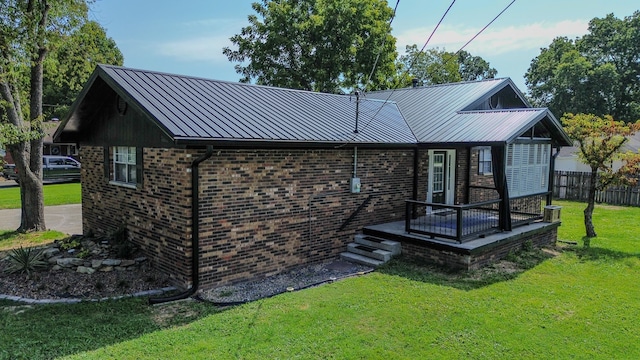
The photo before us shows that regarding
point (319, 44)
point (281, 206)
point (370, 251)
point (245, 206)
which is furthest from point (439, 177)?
point (319, 44)

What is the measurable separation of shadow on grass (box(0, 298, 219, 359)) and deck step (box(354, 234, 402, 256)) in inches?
167

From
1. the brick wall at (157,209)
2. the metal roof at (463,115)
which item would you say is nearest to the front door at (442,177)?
the metal roof at (463,115)

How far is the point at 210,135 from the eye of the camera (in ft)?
24.1

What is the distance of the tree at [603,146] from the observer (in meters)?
11.3

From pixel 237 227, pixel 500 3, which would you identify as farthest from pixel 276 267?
pixel 500 3

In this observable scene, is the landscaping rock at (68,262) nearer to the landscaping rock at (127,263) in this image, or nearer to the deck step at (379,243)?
the landscaping rock at (127,263)

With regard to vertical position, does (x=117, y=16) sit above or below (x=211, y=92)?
above

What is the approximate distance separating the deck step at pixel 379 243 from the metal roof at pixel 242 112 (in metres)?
2.28

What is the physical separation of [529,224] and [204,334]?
8.87 m

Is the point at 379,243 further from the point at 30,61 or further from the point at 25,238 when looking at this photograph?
the point at 30,61

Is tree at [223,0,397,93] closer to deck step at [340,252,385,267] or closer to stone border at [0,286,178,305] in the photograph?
deck step at [340,252,385,267]

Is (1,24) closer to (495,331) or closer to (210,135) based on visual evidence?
(210,135)

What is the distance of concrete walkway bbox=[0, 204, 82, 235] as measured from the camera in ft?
45.4

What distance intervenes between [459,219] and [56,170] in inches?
1069
